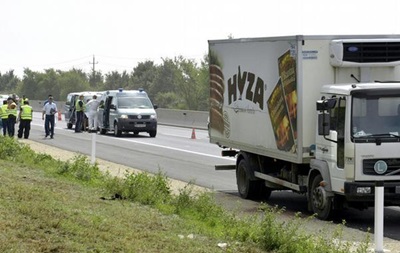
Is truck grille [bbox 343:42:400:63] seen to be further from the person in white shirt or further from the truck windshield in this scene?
the person in white shirt

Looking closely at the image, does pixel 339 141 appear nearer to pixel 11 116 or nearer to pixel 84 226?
pixel 84 226

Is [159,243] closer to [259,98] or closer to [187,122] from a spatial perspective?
[259,98]

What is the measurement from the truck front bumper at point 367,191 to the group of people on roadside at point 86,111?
32.1 m

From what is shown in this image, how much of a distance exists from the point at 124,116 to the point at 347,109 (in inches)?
1226

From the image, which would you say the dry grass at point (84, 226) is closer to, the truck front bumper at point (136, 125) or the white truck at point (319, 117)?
the white truck at point (319, 117)

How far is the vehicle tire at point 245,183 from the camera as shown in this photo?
20.5 m

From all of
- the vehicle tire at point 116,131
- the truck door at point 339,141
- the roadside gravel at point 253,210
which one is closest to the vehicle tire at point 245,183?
the roadside gravel at point 253,210

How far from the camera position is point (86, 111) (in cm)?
5053

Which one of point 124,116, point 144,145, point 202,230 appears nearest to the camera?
point 202,230

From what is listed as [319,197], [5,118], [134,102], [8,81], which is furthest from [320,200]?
[8,81]

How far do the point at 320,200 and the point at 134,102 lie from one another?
31849 mm

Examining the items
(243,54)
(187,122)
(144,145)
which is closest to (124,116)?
(144,145)

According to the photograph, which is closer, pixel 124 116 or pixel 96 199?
pixel 96 199

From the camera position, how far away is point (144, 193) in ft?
52.9
